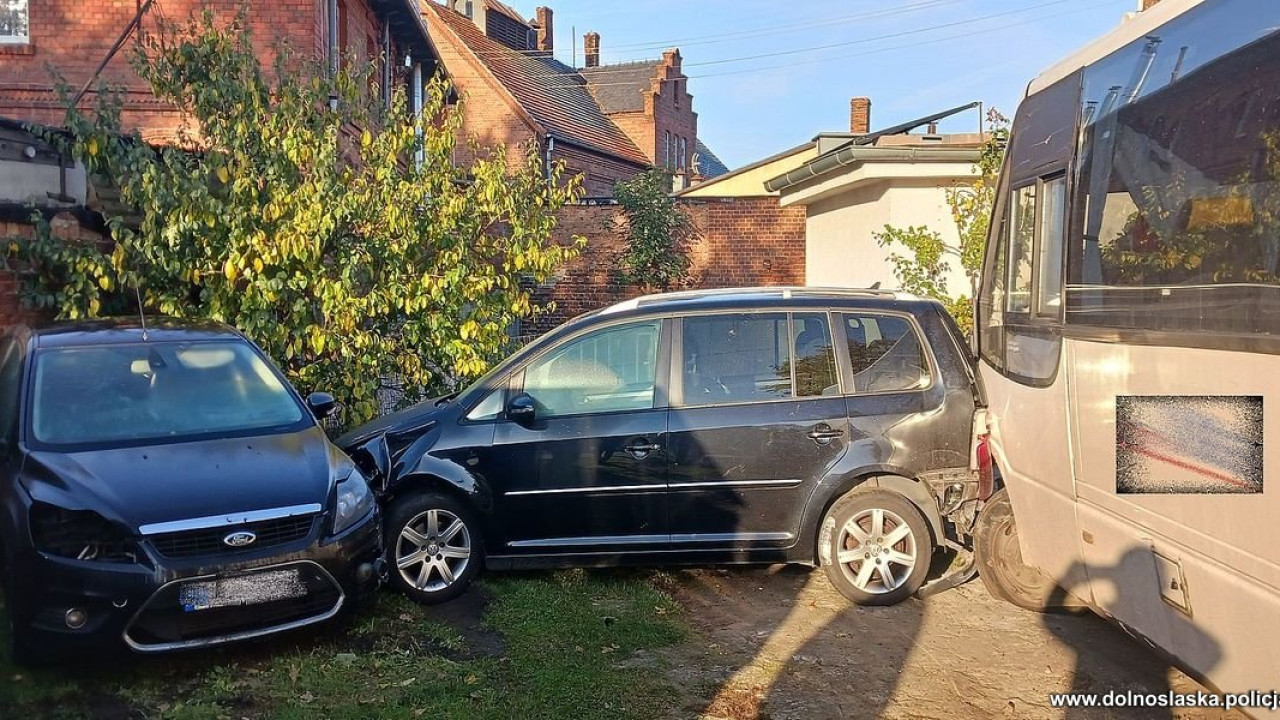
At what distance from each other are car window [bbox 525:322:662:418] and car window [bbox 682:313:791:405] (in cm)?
25

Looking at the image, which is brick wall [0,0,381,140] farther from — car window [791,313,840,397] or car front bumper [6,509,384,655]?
car front bumper [6,509,384,655]

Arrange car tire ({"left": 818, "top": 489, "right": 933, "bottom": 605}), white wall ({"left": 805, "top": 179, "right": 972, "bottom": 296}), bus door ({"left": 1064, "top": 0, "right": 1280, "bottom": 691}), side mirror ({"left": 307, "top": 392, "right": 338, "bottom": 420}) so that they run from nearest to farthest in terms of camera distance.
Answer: bus door ({"left": 1064, "top": 0, "right": 1280, "bottom": 691}), car tire ({"left": 818, "top": 489, "right": 933, "bottom": 605}), side mirror ({"left": 307, "top": 392, "right": 338, "bottom": 420}), white wall ({"left": 805, "top": 179, "right": 972, "bottom": 296})

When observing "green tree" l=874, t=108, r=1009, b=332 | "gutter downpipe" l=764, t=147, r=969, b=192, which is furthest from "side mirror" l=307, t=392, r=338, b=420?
"gutter downpipe" l=764, t=147, r=969, b=192

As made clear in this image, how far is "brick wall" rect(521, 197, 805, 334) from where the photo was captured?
1856 cm

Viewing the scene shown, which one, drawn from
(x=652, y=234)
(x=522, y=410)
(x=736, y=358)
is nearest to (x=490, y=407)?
(x=522, y=410)

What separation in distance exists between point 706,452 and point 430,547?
70.7 inches

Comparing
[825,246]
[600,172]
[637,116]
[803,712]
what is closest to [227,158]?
[803,712]

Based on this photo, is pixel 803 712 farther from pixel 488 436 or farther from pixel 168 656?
pixel 168 656

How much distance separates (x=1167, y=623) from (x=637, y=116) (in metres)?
40.1

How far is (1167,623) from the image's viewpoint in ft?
12.7

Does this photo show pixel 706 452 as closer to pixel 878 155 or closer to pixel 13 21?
pixel 878 155

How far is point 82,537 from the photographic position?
4715 millimetres

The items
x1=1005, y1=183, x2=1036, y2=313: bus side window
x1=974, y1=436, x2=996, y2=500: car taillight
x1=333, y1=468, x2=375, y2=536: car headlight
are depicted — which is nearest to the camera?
x1=333, y1=468, x2=375, y2=536: car headlight

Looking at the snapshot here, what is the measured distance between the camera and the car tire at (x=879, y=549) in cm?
611
